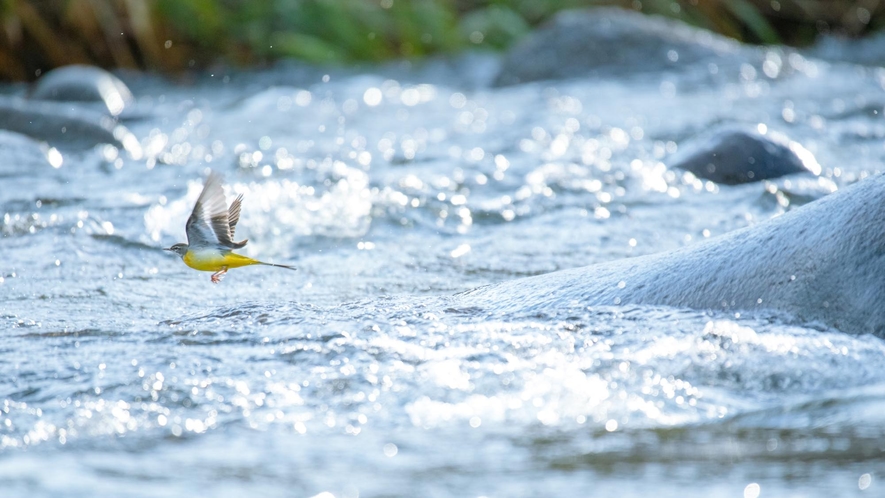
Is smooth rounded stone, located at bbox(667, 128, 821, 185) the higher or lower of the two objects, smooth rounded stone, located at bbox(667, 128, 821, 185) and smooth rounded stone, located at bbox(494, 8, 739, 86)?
the higher

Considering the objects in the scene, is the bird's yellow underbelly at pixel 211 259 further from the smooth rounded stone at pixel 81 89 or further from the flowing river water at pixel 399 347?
the smooth rounded stone at pixel 81 89

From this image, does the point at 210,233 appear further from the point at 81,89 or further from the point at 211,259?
the point at 81,89

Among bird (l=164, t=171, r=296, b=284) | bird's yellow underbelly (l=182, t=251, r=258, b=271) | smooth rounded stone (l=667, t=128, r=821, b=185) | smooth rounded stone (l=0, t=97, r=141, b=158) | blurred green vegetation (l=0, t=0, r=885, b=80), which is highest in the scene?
bird (l=164, t=171, r=296, b=284)

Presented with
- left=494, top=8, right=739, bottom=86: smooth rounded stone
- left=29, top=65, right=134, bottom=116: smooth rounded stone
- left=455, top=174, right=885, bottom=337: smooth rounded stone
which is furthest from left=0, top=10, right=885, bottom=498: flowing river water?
left=494, top=8, right=739, bottom=86: smooth rounded stone

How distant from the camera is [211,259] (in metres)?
3.01

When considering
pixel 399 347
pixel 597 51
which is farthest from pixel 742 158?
pixel 597 51

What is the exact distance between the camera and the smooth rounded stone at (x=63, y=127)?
6570 millimetres

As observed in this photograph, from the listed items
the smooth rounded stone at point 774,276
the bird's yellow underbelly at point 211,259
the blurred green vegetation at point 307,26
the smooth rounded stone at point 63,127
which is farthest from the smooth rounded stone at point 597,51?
the bird's yellow underbelly at point 211,259

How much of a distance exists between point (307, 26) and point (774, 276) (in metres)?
8.76

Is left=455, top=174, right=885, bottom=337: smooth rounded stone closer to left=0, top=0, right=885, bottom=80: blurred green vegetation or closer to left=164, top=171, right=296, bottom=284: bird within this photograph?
left=164, top=171, right=296, bottom=284: bird

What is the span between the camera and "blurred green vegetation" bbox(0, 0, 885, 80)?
9742 mm

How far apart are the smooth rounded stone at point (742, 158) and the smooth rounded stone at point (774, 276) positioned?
2.30m

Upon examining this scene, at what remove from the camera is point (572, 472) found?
6.82 ft

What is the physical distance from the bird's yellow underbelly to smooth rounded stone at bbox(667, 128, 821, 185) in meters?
3.02
